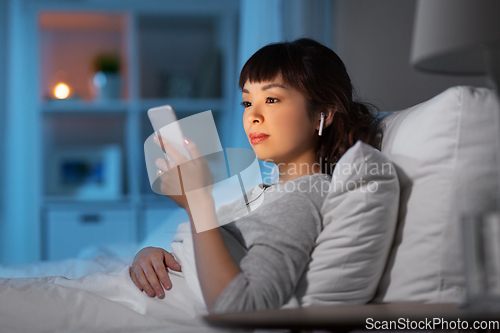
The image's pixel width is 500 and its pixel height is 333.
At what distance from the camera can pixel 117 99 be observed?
9.41 ft

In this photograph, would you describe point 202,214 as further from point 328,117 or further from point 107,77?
point 107,77

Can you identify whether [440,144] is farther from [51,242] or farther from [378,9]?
[51,242]

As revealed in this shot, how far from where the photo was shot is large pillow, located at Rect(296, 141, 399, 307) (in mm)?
745

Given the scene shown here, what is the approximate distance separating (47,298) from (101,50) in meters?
2.46

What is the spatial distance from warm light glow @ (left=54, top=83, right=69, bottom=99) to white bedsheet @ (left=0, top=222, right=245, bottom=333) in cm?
218

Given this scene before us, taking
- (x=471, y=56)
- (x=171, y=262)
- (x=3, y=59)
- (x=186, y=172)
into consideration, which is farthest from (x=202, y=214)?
(x=3, y=59)

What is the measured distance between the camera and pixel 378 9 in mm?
1831

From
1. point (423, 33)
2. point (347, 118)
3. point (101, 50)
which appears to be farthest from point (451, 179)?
point (101, 50)

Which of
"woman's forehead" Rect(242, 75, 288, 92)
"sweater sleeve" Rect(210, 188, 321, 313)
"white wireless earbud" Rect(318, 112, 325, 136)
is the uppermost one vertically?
"woman's forehead" Rect(242, 75, 288, 92)

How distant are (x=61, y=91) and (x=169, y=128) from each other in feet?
7.75

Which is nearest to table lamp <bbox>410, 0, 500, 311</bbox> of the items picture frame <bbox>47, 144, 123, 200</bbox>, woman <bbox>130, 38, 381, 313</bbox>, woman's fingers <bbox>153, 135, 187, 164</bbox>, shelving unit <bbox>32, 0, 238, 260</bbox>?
woman <bbox>130, 38, 381, 313</bbox>

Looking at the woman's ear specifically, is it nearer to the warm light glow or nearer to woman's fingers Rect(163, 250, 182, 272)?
woman's fingers Rect(163, 250, 182, 272)

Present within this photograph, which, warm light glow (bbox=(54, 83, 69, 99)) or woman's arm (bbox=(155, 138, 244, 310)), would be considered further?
warm light glow (bbox=(54, 83, 69, 99))

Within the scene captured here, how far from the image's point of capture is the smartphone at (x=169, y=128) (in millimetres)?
783
